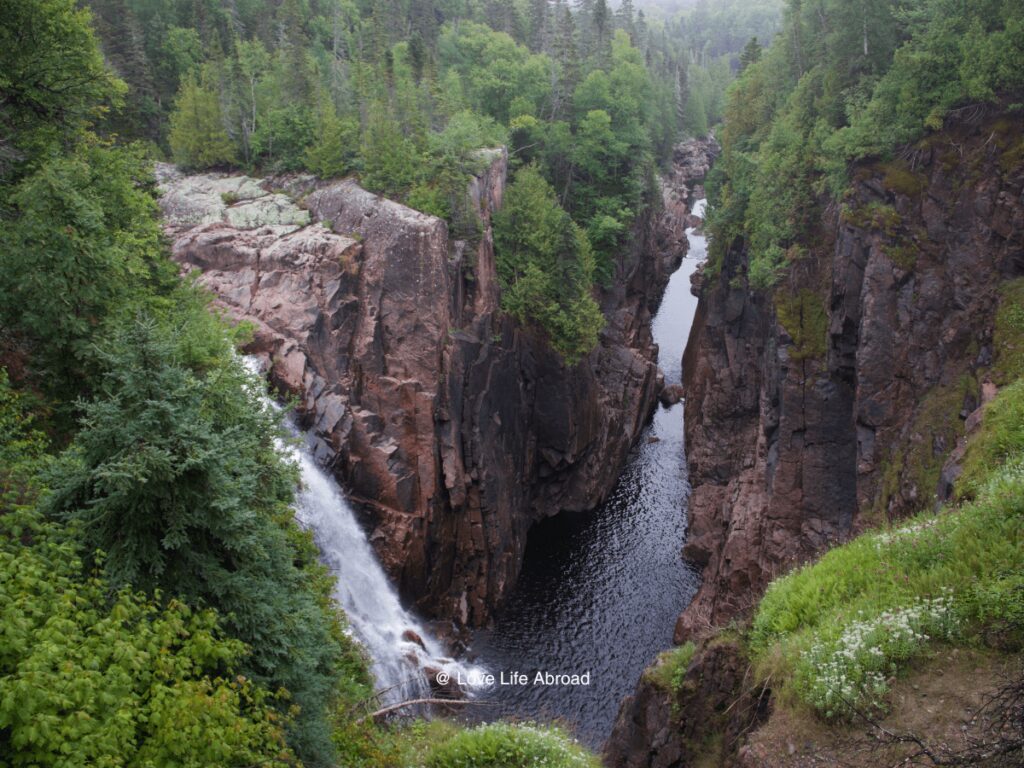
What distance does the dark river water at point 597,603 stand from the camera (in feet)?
85.5

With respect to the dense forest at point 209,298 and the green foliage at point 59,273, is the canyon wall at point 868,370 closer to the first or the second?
the dense forest at point 209,298

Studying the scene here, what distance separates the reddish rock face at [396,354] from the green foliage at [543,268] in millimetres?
1330

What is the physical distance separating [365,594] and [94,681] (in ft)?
63.6

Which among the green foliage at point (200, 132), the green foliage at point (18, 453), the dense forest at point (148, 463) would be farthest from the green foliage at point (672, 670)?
the green foliage at point (200, 132)

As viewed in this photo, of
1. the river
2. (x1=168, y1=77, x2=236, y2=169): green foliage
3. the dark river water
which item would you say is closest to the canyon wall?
the dark river water

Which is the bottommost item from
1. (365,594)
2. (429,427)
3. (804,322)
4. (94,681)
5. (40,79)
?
(365,594)

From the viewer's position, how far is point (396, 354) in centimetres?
2920

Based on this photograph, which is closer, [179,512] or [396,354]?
[179,512]

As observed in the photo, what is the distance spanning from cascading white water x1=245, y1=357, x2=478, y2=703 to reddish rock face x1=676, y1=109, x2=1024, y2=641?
38.4ft

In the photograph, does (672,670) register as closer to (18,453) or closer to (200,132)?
(18,453)

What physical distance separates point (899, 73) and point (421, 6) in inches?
1879

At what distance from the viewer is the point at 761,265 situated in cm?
3169

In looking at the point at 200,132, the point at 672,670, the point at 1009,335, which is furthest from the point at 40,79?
the point at 1009,335

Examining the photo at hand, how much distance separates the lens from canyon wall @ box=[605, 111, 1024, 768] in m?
21.3
